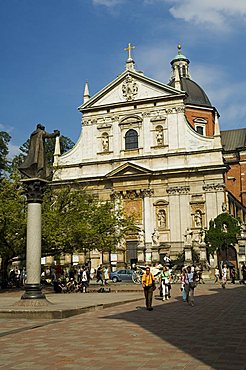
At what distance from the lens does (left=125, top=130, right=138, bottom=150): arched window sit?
177 feet

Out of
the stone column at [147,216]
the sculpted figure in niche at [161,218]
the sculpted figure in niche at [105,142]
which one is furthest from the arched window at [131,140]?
the sculpted figure in niche at [161,218]

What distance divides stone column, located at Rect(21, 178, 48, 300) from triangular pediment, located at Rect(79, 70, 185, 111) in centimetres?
3760

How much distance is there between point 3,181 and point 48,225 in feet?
13.7

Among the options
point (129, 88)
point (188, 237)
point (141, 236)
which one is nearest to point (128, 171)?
point (141, 236)

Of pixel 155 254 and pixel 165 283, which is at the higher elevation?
pixel 155 254

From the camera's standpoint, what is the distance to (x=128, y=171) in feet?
174

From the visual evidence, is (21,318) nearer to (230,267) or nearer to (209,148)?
(230,267)

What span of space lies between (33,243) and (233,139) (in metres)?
58.8

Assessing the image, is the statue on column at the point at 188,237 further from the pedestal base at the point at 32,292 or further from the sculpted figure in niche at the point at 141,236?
the pedestal base at the point at 32,292

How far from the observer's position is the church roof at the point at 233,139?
69.9m

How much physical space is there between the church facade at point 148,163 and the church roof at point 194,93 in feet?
25.6

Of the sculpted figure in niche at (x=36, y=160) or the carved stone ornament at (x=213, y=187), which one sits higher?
the carved stone ornament at (x=213, y=187)

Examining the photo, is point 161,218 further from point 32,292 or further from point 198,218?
point 32,292

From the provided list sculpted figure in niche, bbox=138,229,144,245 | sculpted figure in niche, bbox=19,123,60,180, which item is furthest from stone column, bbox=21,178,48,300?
sculpted figure in niche, bbox=138,229,144,245
